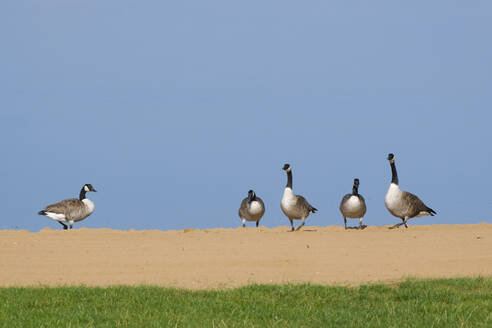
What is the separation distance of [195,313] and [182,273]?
4.75 meters

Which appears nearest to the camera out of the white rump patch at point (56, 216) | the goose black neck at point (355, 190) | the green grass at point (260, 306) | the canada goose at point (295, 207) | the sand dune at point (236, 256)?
the green grass at point (260, 306)

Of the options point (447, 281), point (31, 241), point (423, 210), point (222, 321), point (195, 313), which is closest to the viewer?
point (222, 321)

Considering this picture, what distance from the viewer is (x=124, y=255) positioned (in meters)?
18.3

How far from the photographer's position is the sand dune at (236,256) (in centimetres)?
1475

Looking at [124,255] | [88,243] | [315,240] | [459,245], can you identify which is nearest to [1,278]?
[124,255]

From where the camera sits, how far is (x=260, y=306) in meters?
11.0

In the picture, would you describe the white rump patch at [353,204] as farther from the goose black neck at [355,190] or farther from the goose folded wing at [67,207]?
the goose folded wing at [67,207]

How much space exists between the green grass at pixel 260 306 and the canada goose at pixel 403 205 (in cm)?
1112

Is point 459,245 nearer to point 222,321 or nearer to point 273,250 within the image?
point 273,250

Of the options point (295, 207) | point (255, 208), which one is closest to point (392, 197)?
point (295, 207)

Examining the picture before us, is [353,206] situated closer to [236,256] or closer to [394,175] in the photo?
[394,175]

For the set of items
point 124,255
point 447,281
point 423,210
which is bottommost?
point 447,281

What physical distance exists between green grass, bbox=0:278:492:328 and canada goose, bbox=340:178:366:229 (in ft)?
36.8

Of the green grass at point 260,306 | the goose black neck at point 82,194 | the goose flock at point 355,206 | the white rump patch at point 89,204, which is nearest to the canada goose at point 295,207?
the goose flock at point 355,206
